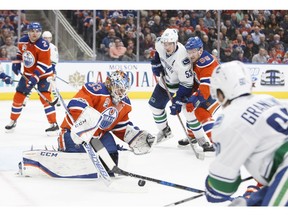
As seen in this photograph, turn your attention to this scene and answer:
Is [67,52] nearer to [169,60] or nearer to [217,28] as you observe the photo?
[217,28]

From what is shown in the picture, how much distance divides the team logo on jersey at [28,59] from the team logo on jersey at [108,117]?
6.96 ft

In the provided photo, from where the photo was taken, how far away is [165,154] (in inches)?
203

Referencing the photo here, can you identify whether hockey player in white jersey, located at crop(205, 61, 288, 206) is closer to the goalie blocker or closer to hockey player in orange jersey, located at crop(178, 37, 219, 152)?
the goalie blocker

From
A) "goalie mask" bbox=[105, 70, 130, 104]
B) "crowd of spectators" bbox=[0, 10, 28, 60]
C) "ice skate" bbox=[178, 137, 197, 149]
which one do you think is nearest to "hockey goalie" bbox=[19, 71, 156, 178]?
"goalie mask" bbox=[105, 70, 130, 104]

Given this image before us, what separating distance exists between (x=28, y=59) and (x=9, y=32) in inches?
130

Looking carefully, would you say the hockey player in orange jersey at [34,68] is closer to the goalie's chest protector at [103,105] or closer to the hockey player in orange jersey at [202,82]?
the hockey player in orange jersey at [202,82]

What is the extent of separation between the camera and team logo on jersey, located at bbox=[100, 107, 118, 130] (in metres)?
3.97

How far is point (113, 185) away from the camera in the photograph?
378 centimetres

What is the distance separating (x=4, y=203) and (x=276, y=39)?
300 inches

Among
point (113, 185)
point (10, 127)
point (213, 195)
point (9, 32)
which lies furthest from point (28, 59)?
point (213, 195)

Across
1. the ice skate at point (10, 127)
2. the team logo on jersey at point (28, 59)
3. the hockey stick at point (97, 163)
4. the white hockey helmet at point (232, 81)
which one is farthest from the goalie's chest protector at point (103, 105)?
the ice skate at point (10, 127)

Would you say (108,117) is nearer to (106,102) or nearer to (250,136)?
(106,102)

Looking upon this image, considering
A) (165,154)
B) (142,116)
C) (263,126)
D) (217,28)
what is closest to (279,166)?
(263,126)

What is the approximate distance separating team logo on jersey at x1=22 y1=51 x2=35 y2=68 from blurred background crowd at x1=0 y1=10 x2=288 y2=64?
3178 mm
